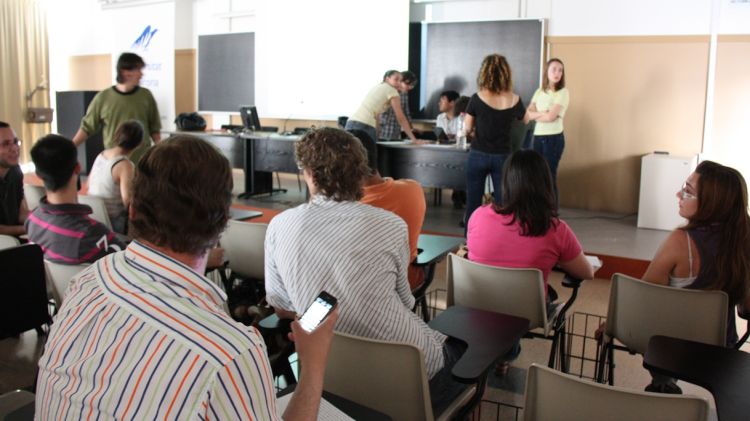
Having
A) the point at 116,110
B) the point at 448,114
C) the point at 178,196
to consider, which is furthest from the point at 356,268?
the point at 448,114

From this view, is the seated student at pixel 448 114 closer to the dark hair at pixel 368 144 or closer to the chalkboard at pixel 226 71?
the chalkboard at pixel 226 71

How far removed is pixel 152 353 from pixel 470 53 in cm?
662

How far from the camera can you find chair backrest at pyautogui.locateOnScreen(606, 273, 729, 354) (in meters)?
2.07

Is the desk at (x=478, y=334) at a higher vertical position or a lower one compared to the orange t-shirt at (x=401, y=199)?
lower

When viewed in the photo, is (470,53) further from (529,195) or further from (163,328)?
(163,328)

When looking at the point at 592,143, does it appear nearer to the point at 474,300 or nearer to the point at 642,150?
the point at 642,150

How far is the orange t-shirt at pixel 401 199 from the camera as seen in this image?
8.29 ft

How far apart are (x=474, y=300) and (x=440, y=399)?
0.79 meters

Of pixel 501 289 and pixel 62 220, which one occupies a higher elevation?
pixel 62 220

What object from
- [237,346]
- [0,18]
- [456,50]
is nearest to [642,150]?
[456,50]

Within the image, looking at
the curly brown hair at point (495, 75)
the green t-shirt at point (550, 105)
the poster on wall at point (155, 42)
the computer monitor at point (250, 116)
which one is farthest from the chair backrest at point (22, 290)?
the poster on wall at point (155, 42)

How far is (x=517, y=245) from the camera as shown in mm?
2529

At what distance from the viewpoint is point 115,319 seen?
880 millimetres

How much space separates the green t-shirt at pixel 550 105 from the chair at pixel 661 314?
3.81m
